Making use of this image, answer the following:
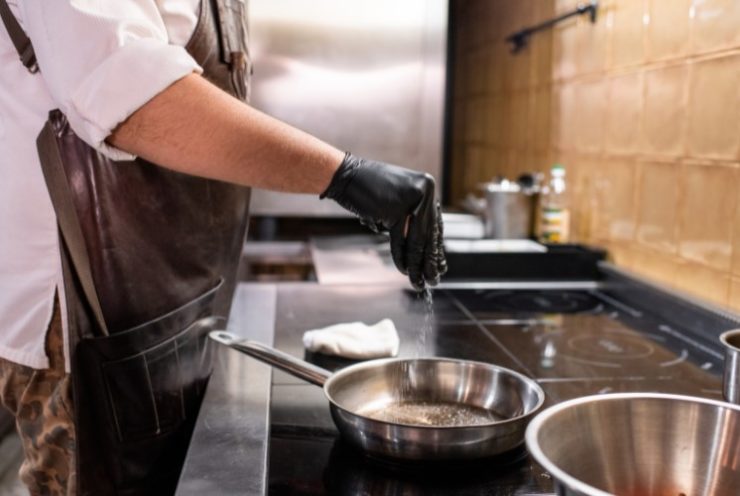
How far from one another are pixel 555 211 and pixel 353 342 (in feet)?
2.91

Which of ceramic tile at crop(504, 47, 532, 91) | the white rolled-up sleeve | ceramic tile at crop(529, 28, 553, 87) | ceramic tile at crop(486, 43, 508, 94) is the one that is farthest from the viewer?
ceramic tile at crop(486, 43, 508, 94)

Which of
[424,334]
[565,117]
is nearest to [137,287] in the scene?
[424,334]

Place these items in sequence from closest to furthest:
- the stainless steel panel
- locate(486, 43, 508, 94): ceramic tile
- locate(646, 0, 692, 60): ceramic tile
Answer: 1. locate(646, 0, 692, 60): ceramic tile
2. the stainless steel panel
3. locate(486, 43, 508, 94): ceramic tile

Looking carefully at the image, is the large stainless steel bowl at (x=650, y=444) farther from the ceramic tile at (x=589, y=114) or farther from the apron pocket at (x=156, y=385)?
the ceramic tile at (x=589, y=114)

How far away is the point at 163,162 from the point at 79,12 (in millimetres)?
180

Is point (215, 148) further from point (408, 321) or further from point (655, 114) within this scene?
point (655, 114)

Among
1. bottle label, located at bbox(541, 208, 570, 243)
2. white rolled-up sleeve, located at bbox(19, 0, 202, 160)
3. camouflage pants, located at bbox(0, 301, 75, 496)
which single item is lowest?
camouflage pants, located at bbox(0, 301, 75, 496)

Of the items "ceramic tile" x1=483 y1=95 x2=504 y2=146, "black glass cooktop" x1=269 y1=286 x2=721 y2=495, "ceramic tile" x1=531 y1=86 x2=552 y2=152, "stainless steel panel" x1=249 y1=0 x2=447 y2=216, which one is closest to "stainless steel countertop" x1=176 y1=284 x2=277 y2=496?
"black glass cooktop" x1=269 y1=286 x2=721 y2=495

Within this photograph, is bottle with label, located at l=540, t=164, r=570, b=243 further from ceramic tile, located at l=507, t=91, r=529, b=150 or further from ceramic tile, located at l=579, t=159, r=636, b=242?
ceramic tile, located at l=507, t=91, r=529, b=150

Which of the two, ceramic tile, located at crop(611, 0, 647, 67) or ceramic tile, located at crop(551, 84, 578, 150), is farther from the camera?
ceramic tile, located at crop(551, 84, 578, 150)

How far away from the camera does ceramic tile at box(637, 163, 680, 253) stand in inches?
55.0

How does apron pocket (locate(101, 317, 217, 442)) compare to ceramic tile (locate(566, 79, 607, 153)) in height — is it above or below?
below

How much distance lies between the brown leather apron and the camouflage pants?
33mm

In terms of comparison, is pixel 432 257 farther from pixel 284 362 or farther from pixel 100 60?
pixel 100 60
